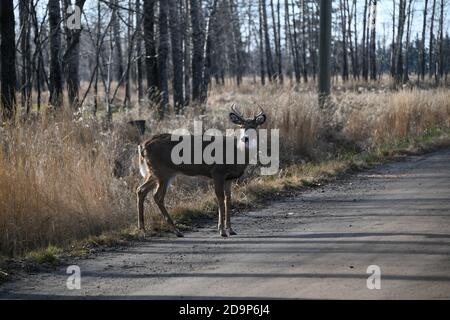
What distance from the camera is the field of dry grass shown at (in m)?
7.59

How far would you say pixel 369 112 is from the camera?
18.2 meters

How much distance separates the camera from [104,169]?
9.05m

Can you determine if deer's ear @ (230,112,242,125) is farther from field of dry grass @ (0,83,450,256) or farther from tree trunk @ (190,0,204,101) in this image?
tree trunk @ (190,0,204,101)

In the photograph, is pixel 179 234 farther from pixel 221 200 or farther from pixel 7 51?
pixel 7 51

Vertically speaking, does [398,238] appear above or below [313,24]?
below

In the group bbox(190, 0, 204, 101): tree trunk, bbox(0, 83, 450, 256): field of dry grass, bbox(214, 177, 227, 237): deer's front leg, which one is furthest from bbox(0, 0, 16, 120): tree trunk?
bbox(190, 0, 204, 101): tree trunk

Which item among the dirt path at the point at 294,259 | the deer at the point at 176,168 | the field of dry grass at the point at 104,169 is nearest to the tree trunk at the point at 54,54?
the field of dry grass at the point at 104,169

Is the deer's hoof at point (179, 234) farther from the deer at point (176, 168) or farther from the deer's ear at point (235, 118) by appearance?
the deer's ear at point (235, 118)
